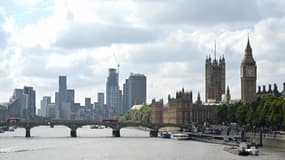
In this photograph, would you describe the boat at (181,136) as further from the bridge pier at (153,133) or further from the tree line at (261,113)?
the bridge pier at (153,133)

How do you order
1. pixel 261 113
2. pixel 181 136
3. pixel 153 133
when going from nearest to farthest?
pixel 261 113 → pixel 181 136 → pixel 153 133

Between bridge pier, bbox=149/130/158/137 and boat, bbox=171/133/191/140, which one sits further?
bridge pier, bbox=149/130/158/137

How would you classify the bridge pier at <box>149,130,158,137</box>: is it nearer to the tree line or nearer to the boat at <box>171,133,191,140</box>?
the boat at <box>171,133,191,140</box>

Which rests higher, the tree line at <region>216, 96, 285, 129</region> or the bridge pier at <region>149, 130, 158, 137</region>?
the tree line at <region>216, 96, 285, 129</region>

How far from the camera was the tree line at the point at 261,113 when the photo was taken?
136 metres

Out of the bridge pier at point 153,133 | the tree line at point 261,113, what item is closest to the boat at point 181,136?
the tree line at point 261,113

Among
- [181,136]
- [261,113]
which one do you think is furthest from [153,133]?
[261,113]

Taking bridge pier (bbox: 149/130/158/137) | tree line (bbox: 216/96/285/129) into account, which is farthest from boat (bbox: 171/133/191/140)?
bridge pier (bbox: 149/130/158/137)

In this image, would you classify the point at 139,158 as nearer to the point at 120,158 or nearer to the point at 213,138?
the point at 120,158

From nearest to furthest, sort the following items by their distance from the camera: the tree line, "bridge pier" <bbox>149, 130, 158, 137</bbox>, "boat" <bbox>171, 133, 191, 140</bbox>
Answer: the tree line → "boat" <bbox>171, 133, 191, 140</bbox> → "bridge pier" <bbox>149, 130, 158, 137</bbox>

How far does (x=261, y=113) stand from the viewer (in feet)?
470

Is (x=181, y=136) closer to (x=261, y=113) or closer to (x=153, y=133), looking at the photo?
(x=153, y=133)

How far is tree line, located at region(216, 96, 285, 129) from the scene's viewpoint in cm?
13600

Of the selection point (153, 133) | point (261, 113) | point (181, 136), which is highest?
point (261, 113)
